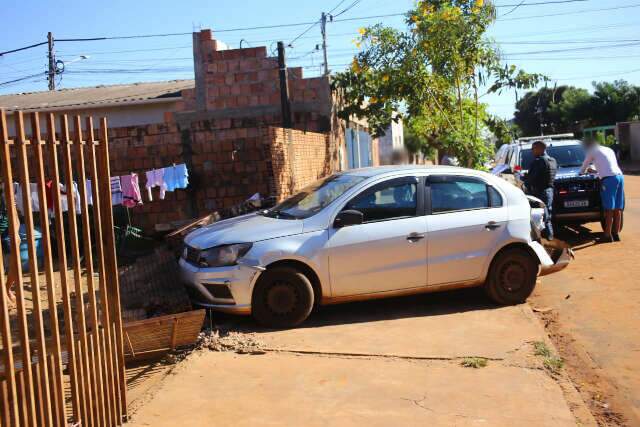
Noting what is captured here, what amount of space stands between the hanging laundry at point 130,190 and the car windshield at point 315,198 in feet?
12.1

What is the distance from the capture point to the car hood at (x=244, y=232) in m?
6.68

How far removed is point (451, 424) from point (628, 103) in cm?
5099

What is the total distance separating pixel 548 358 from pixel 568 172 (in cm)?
751

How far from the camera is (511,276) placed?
7.46 metres

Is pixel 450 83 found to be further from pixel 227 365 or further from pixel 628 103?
pixel 628 103

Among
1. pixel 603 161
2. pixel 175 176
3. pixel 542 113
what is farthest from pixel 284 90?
pixel 542 113

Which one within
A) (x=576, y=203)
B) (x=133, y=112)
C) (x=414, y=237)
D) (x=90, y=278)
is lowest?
(x=576, y=203)

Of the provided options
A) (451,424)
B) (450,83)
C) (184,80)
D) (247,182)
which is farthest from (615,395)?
(184,80)

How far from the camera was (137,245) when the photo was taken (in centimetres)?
1138

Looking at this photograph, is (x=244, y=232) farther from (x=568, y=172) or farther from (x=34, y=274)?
(x=568, y=172)

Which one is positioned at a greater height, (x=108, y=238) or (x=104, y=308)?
(x=108, y=238)

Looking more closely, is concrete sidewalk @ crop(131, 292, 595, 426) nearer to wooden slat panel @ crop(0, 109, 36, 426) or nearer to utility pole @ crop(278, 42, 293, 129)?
wooden slat panel @ crop(0, 109, 36, 426)

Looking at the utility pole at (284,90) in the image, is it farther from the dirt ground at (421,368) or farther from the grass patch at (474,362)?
the grass patch at (474,362)

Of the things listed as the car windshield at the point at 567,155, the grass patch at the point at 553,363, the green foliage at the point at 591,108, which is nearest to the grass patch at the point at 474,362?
the grass patch at the point at 553,363
